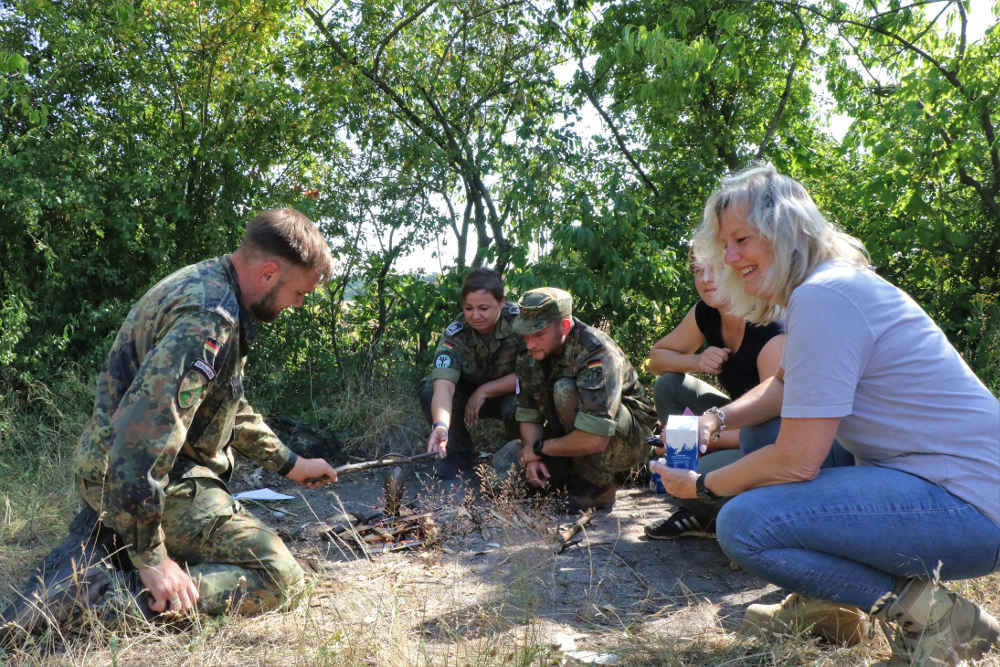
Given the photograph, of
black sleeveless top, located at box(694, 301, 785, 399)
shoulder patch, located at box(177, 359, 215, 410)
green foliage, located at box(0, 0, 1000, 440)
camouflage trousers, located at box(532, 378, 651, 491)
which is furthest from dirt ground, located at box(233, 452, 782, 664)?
green foliage, located at box(0, 0, 1000, 440)

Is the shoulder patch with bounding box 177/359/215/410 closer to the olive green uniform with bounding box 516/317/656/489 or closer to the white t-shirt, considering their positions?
the white t-shirt

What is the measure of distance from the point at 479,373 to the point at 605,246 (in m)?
1.55

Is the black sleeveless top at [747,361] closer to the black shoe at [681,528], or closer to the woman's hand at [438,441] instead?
the black shoe at [681,528]

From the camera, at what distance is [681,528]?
13.4 ft

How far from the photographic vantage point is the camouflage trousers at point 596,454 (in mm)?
4680

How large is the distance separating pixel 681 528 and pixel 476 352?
209cm

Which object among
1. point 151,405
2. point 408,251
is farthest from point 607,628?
point 408,251

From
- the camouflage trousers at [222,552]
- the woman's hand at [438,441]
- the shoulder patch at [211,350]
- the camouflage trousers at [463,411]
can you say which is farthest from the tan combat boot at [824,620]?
the camouflage trousers at [463,411]

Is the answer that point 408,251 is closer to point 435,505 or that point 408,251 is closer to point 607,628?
point 435,505

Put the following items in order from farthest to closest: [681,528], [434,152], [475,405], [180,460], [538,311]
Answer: [434,152] < [475,405] < [538,311] < [681,528] < [180,460]

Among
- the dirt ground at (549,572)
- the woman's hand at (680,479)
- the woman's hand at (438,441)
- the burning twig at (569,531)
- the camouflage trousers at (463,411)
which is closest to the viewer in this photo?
the woman's hand at (680,479)

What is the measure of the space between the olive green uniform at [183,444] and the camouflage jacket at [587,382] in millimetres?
1895

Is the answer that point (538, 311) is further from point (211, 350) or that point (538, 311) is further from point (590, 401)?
point (211, 350)

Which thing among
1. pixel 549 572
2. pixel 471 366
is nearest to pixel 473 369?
pixel 471 366
